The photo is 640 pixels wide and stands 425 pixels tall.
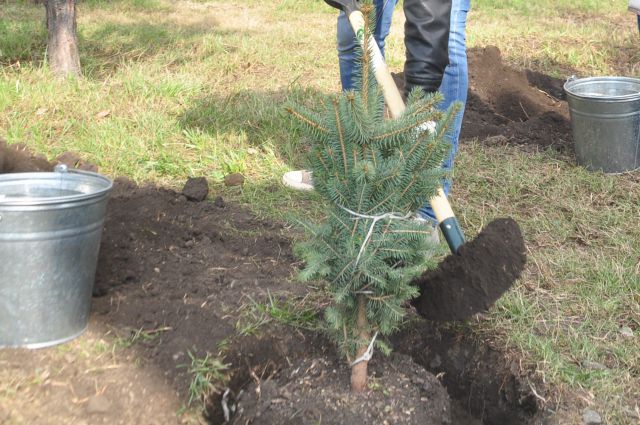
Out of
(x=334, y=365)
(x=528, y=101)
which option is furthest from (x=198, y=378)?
(x=528, y=101)

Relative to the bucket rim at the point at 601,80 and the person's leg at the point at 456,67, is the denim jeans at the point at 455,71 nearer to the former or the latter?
the person's leg at the point at 456,67

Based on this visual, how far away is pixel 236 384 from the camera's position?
2.50 m

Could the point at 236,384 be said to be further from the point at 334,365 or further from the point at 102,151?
the point at 102,151

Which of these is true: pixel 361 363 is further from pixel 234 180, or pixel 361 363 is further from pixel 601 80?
pixel 601 80

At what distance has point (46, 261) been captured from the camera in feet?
7.68

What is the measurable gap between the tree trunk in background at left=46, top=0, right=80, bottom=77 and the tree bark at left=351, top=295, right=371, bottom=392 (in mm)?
3736

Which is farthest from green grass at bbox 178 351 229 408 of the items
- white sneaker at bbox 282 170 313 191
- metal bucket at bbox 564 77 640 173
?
metal bucket at bbox 564 77 640 173

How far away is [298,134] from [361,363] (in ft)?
8.20

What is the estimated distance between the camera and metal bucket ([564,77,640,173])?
427 centimetres

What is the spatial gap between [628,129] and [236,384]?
291 cm

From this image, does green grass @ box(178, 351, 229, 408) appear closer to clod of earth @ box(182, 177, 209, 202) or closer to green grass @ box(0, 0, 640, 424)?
green grass @ box(0, 0, 640, 424)

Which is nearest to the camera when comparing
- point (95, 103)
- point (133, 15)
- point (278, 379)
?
point (278, 379)

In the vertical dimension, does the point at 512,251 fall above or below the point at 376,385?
above

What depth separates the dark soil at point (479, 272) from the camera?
7.61ft
